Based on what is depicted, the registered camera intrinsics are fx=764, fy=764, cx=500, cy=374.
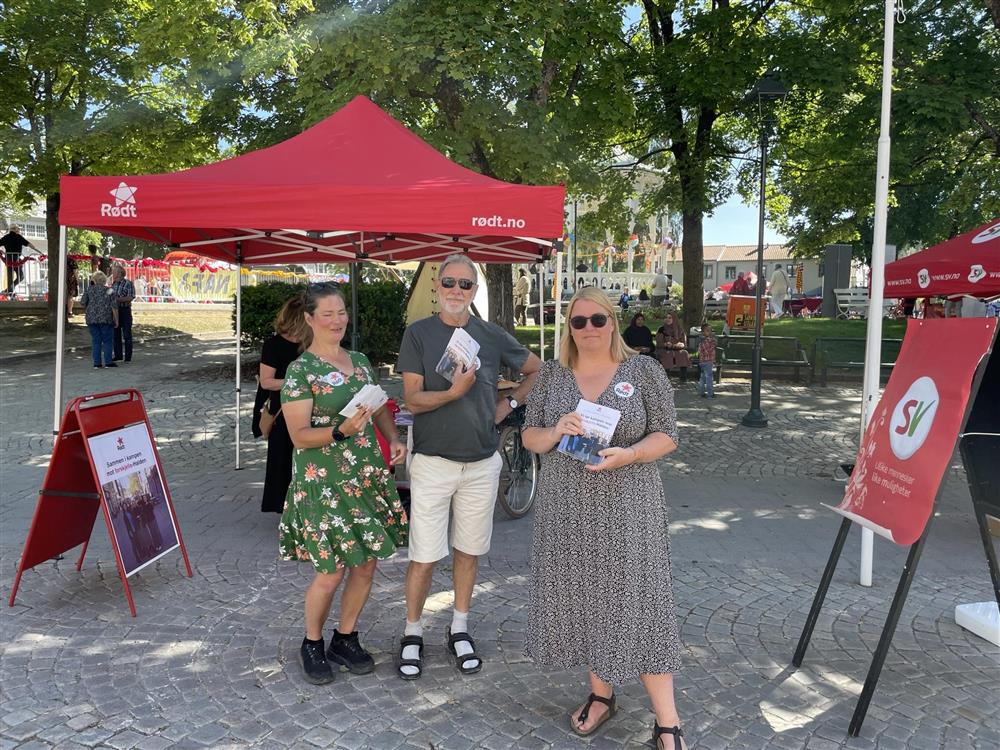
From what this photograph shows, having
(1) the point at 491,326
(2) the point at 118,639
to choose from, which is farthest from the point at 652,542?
(2) the point at 118,639

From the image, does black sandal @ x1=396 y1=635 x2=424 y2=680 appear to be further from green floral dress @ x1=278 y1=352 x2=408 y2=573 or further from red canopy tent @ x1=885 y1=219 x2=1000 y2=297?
red canopy tent @ x1=885 y1=219 x2=1000 y2=297

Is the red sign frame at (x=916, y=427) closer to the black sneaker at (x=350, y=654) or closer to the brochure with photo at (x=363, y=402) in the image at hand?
the brochure with photo at (x=363, y=402)

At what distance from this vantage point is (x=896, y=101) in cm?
1096

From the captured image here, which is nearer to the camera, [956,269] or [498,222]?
[498,222]

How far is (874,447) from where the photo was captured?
354cm

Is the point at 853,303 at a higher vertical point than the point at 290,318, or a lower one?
higher

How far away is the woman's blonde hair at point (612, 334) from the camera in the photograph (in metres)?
2.90

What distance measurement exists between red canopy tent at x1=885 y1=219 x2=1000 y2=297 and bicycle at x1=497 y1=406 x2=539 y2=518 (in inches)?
147

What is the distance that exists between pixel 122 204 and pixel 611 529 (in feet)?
11.8

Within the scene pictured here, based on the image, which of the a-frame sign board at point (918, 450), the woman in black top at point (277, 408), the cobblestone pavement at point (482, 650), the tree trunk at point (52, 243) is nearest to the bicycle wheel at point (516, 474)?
the cobblestone pavement at point (482, 650)

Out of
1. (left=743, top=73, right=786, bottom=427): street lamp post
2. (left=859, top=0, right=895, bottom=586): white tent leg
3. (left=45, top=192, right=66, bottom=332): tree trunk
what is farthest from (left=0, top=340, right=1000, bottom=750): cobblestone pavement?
(left=45, top=192, right=66, bottom=332): tree trunk

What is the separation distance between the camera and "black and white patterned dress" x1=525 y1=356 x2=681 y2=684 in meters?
2.87

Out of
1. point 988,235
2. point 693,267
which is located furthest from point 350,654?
point 693,267

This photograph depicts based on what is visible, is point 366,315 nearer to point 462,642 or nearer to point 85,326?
point 462,642
